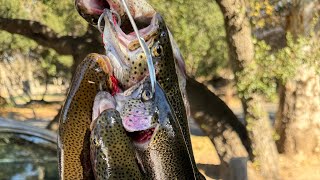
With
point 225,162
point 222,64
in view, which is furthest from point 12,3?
point 222,64

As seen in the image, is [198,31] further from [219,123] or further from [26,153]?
[26,153]

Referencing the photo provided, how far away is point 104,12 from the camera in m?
2.01

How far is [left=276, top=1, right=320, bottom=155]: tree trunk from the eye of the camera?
1200cm

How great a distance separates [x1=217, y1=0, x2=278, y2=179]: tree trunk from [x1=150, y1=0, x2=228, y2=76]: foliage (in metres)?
0.61

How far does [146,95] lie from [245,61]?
25.5ft

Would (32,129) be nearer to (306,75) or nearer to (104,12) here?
(104,12)

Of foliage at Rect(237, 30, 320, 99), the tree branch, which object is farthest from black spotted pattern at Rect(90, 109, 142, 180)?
the tree branch

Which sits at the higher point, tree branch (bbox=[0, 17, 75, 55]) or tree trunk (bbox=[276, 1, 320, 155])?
tree branch (bbox=[0, 17, 75, 55])

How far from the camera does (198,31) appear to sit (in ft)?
51.4

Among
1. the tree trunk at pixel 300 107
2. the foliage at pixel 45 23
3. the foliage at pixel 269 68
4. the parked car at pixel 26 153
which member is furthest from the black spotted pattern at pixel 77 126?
the tree trunk at pixel 300 107

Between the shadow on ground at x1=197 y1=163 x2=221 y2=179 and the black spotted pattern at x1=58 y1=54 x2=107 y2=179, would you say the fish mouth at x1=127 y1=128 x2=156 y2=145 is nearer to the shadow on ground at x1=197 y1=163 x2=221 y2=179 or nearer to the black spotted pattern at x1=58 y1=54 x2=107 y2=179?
the black spotted pattern at x1=58 y1=54 x2=107 y2=179

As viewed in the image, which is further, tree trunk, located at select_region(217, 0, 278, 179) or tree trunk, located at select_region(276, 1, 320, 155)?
tree trunk, located at select_region(276, 1, 320, 155)

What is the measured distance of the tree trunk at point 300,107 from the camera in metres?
12.0

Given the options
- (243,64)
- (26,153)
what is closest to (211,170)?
(243,64)
